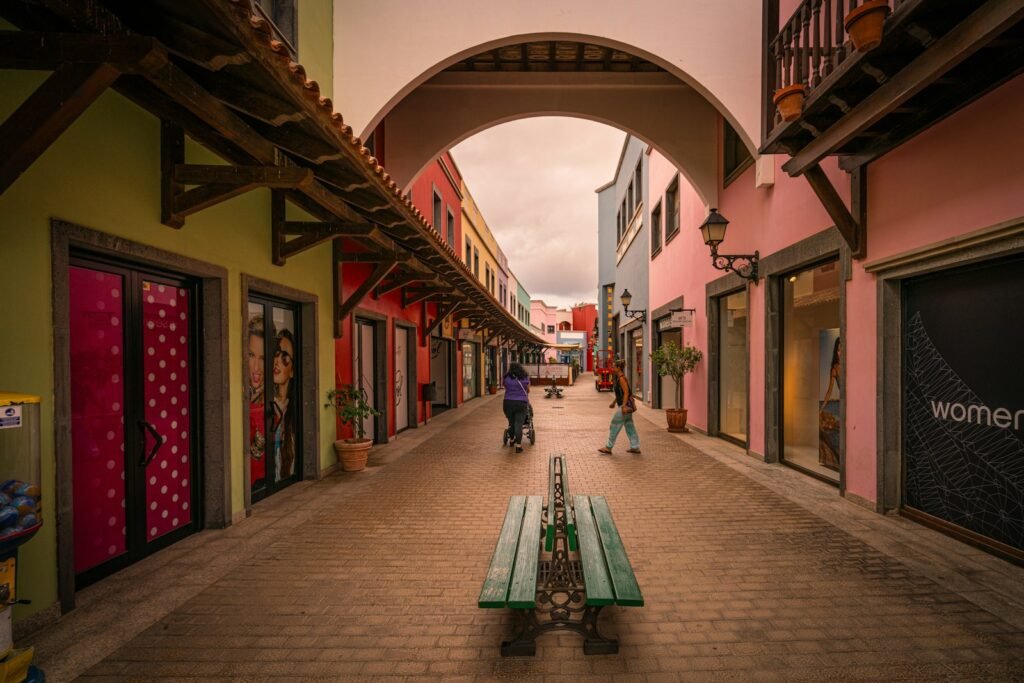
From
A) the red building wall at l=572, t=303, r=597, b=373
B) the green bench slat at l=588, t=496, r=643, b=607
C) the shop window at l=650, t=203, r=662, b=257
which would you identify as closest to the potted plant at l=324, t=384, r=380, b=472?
the green bench slat at l=588, t=496, r=643, b=607

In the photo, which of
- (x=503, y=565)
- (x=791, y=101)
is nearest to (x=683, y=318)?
(x=791, y=101)

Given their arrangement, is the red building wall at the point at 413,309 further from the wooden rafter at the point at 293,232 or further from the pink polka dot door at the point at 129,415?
the pink polka dot door at the point at 129,415

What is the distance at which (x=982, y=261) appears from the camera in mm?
4152

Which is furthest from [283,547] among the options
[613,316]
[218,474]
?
[613,316]

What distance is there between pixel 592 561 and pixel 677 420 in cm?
867

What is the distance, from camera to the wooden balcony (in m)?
3.30

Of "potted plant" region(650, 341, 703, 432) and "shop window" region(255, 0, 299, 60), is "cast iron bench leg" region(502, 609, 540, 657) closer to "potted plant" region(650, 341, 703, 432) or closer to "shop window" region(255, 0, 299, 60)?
"shop window" region(255, 0, 299, 60)

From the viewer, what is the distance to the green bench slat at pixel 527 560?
260 cm

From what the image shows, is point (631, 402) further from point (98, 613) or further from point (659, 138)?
point (98, 613)

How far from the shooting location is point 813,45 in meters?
4.95

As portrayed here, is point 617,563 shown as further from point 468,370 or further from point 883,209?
point 468,370

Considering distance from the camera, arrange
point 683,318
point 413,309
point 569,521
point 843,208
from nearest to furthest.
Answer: point 569,521, point 843,208, point 683,318, point 413,309

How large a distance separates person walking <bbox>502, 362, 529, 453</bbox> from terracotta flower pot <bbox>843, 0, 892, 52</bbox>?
6.35m

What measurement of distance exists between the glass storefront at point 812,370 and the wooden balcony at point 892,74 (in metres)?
1.95
